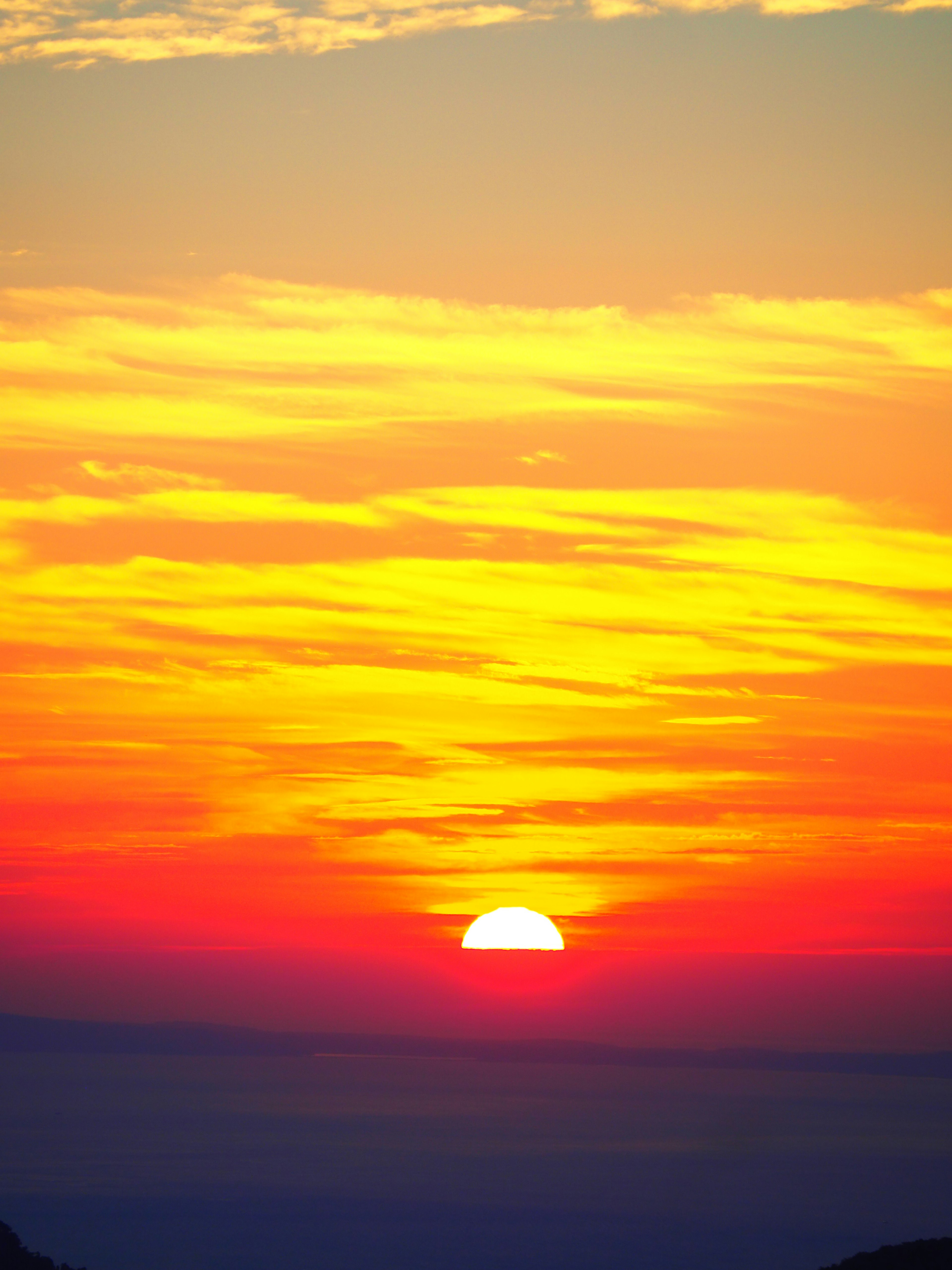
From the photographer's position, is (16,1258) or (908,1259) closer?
(908,1259)

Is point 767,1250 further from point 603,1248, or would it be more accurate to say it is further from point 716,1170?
point 716,1170

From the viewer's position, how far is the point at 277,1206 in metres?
162

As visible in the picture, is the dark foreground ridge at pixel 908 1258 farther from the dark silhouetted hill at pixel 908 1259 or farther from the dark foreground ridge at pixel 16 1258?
the dark foreground ridge at pixel 16 1258

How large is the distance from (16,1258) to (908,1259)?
28092mm

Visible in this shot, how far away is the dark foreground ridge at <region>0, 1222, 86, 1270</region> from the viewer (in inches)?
1751

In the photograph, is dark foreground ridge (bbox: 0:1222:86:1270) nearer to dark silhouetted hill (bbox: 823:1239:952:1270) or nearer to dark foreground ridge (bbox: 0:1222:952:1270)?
dark foreground ridge (bbox: 0:1222:952:1270)

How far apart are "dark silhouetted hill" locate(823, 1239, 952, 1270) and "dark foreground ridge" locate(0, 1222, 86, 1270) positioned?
83.2 ft

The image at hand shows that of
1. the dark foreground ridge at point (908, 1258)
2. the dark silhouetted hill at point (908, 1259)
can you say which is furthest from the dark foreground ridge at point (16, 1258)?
the dark silhouetted hill at point (908, 1259)

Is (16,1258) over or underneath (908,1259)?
over

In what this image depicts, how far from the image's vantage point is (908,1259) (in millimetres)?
35750

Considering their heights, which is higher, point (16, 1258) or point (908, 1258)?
point (16, 1258)

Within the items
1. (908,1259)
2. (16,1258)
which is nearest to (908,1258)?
(908,1259)

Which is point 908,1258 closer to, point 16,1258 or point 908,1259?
point 908,1259

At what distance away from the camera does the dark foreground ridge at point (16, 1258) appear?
44.5 m
